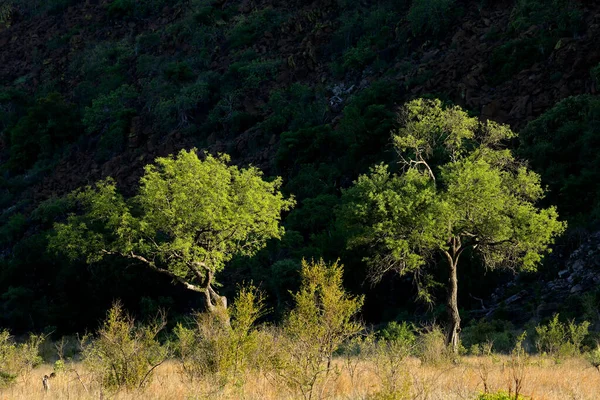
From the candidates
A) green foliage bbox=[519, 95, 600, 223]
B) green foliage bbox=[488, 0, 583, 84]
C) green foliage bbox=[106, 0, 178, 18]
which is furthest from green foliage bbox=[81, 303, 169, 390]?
green foliage bbox=[106, 0, 178, 18]

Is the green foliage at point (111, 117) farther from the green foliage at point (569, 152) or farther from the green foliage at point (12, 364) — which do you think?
the green foliage at point (12, 364)

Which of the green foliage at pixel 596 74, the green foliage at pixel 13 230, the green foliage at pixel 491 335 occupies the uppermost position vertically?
the green foliage at pixel 596 74

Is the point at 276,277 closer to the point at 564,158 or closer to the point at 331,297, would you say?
the point at 564,158

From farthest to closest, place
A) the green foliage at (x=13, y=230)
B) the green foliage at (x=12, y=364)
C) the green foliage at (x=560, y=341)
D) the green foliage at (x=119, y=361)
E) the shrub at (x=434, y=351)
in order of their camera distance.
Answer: the green foliage at (x=13, y=230), the green foliage at (x=560, y=341), the shrub at (x=434, y=351), the green foliage at (x=12, y=364), the green foliage at (x=119, y=361)

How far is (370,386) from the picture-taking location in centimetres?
1022

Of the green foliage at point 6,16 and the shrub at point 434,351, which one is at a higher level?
the green foliage at point 6,16

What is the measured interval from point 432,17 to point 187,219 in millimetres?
30896

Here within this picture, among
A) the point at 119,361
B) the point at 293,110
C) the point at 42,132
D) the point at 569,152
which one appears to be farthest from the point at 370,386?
the point at 42,132

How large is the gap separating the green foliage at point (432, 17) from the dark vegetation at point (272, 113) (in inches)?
4.4

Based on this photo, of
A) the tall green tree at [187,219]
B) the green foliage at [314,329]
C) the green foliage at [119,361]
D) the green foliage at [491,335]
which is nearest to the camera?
the green foliage at [314,329]

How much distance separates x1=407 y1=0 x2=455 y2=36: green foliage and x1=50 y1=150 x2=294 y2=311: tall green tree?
28038mm

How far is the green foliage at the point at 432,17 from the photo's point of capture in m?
43.6

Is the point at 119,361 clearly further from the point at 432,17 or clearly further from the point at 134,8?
the point at 134,8

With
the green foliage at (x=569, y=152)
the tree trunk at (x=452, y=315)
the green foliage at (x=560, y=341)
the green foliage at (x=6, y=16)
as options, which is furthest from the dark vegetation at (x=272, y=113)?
the green foliage at (x=6, y=16)
